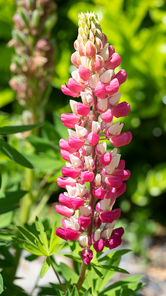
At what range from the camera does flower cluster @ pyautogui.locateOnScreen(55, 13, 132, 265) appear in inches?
19.5

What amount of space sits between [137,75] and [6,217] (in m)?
1.60

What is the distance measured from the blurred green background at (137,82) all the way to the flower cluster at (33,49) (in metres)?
0.51

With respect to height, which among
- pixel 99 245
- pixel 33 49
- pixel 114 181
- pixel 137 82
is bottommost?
pixel 99 245

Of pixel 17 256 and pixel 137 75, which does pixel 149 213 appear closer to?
pixel 137 75

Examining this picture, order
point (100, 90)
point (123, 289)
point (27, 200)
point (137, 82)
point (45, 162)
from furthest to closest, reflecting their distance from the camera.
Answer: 1. point (137, 82)
2. point (27, 200)
3. point (45, 162)
4. point (123, 289)
5. point (100, 90)

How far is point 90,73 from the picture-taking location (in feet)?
1.71

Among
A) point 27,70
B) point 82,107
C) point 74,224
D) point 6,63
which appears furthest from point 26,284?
point 6,63

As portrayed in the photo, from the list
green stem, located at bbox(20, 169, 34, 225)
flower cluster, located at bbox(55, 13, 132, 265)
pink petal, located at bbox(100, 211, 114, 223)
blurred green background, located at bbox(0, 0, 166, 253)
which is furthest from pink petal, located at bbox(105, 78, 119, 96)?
blurred green background, located at bbox(0, 0, 166, 253)

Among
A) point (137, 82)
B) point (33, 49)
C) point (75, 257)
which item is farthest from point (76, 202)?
point (137, 82)

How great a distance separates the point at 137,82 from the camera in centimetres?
207

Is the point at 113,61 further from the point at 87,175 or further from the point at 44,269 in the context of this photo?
the point at 44,269

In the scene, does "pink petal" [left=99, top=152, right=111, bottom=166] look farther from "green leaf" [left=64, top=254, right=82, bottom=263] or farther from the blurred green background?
the blurred green background

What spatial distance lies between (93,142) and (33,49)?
0.84 m

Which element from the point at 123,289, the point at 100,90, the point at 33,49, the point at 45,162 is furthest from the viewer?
the point at 33,49
